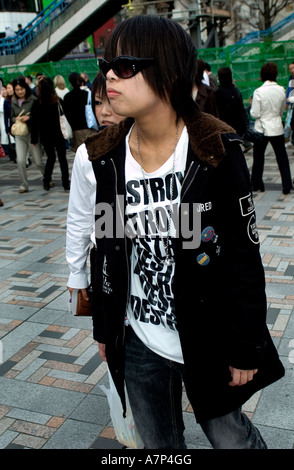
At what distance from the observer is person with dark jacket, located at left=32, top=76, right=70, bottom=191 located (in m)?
9.02

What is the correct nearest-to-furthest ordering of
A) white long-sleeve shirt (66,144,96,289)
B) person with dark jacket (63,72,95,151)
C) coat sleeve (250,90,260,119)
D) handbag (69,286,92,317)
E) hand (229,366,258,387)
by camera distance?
hand (229,366,258,387) < white long-sleeve shirt (66,144,96,289) < handbag (69,286,92,317) < coat sleeve (250,90,260,119) < person with dark jacket (63,72,95,151)

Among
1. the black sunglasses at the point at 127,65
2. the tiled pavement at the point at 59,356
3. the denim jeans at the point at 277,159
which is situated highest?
the black sunglasses at the point at 127,65

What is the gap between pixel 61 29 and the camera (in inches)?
776

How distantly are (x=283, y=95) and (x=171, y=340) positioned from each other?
6.82m

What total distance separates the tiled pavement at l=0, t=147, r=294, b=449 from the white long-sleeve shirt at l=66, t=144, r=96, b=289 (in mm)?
1108

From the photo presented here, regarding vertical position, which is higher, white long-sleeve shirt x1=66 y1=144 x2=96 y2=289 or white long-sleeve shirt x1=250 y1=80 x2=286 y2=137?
white long-sleeve shirt x1=66 y1=144 x2=96 y2=289

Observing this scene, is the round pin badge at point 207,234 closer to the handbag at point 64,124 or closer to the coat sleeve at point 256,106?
the coat sleeve at point 256,106

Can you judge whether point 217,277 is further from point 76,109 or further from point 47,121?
point 47,121

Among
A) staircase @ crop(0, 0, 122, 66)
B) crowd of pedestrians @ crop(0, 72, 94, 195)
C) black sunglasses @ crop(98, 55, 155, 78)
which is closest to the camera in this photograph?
black sunglasses @ crop(98, 55, 155, 78)

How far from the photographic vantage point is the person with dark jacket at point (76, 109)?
8.68m

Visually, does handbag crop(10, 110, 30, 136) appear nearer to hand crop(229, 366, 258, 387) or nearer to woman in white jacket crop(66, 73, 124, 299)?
woman in white jacket crop(66, 73, 124, 299)

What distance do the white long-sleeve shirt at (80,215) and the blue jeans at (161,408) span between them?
0.40 m

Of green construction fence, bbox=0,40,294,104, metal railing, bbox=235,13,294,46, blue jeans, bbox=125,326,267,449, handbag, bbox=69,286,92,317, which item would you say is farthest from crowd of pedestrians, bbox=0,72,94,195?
metal railing, bbox=235,13,294,46

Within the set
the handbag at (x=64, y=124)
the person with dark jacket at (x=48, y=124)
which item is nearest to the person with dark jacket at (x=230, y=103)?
the handbag at (x=64, y=124)
